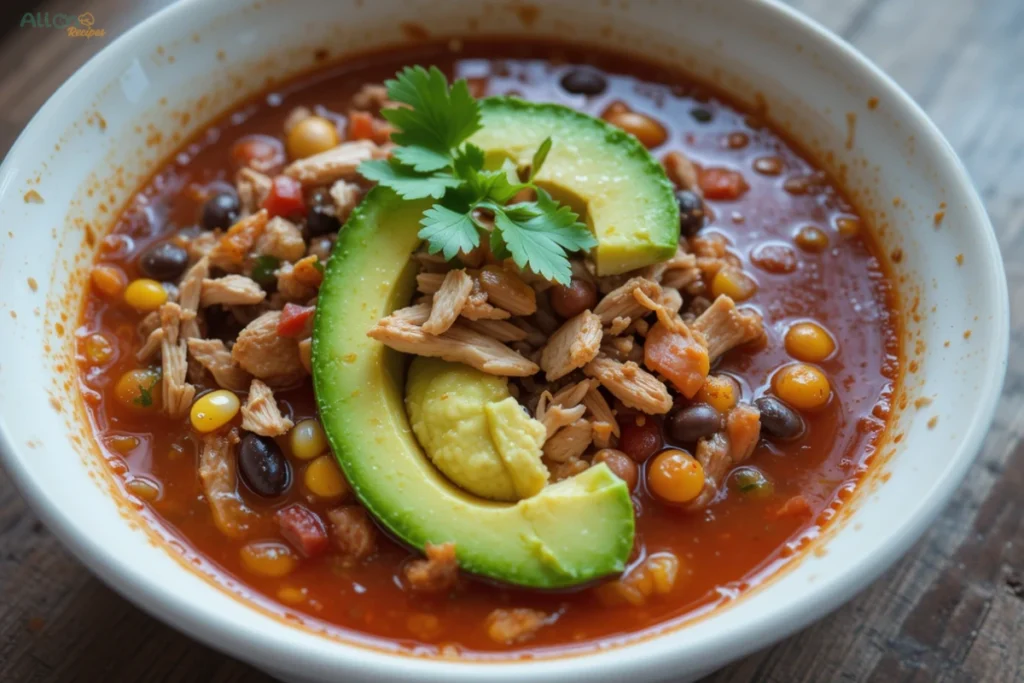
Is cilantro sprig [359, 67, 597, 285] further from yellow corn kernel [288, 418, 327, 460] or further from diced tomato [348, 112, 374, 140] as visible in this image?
yellow corn kernel [288, 418, 327, 460]

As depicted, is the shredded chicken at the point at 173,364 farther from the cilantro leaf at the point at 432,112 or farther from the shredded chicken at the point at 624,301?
the shredded chicken at the point at 624,301

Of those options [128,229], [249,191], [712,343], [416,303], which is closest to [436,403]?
[416,303]

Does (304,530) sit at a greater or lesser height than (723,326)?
lesser

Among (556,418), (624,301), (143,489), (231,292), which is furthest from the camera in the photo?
(231,292)

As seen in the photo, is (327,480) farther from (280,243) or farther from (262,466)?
(280,243)

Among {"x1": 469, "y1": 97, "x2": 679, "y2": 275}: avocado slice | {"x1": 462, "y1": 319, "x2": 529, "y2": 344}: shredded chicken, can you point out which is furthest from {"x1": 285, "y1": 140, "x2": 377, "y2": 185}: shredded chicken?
{"x1": 462, "y1": 319, "x2": 529, "y2": 344}: shredded chicken

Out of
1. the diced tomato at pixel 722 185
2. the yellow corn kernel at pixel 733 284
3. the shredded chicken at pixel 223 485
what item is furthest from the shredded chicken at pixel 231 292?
the diced tomato at pixel 722 185

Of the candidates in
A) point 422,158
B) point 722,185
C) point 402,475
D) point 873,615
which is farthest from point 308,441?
point 873,615

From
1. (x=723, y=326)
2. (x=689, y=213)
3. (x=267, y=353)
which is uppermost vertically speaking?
(x=689, y=213)
